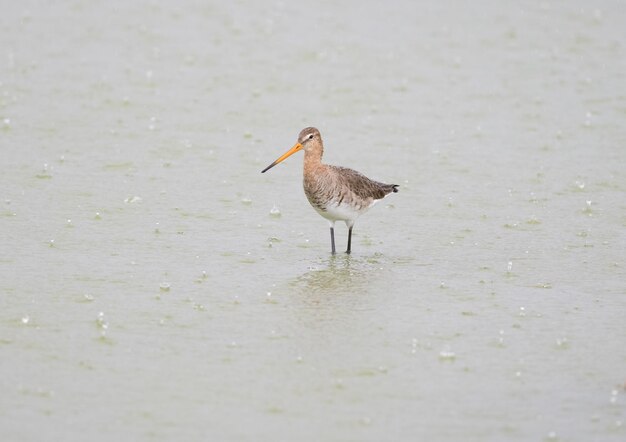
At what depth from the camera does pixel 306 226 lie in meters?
11.1

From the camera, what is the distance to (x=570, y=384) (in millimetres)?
7406

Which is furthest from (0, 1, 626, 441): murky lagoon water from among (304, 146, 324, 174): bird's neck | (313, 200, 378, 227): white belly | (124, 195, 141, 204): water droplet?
(304, 146, 324, 174): bird's neck

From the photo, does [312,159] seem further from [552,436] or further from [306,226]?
[552,436]

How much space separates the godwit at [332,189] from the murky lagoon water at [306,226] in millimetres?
402

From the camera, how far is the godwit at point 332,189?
33.2 ft

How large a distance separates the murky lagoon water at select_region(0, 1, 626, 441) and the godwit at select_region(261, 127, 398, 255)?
1.32ft

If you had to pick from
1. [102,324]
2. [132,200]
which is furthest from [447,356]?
[132,200]

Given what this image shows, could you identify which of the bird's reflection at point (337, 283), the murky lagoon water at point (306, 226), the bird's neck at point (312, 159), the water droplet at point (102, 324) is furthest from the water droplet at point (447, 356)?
the bird's neck at point (312, 159)

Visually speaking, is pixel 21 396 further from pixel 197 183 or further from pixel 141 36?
pixel 141 36

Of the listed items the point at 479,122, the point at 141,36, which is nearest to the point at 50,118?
the point at 141,36

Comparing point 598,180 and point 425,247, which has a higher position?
point 598,180

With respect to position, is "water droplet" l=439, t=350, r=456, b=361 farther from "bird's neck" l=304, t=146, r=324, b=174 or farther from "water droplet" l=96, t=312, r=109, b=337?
"bird's neck" l=304, t=146, r=324, b=174

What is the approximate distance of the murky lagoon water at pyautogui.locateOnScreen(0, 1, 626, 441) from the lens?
7.07 metres

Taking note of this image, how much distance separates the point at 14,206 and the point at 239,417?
201 inches
